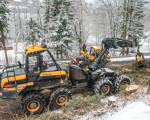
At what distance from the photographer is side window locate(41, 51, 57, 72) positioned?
577 centimetres

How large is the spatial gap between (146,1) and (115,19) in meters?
7.65

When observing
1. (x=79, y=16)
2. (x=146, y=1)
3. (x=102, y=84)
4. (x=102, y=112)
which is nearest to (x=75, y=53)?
(x=79, y=16)

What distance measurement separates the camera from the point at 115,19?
22.7 m

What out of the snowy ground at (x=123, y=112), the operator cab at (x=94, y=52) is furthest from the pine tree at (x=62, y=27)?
the snowy ground at (x=123, y=112)

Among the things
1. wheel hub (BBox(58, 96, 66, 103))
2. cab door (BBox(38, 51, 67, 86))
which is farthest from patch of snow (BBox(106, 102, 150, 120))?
cab door (BBox(38, 51, 67, 86))

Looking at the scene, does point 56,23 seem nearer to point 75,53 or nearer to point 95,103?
point 75,53

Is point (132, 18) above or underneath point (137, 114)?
above

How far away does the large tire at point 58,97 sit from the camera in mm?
5895

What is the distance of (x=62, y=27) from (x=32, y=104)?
15.5 meters

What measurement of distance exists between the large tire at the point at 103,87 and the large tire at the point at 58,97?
59.4 inches

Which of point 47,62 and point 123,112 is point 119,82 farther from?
point 47,62

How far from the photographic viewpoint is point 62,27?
64.8 ft

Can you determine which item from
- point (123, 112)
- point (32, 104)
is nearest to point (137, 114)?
point (123, 112)

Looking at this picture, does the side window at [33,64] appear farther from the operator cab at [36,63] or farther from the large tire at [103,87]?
the large tire at [103,87]
